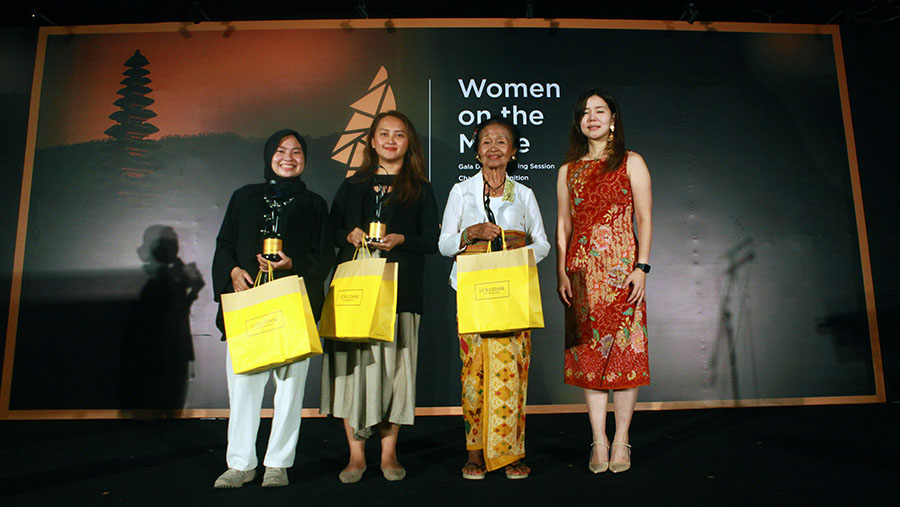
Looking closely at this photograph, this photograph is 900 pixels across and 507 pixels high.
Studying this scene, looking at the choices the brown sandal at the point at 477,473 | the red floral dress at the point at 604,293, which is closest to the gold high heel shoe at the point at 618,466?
the red floral dress at the point at 604,293

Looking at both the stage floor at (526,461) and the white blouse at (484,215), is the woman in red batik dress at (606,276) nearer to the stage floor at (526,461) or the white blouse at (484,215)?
the white blouse at (484,215)

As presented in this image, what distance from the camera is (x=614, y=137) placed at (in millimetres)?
2650

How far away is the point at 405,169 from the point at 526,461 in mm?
1516

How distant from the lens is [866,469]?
2.43m

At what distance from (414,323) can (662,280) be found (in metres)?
2.38

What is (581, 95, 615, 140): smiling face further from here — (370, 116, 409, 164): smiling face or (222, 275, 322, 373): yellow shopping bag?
(222, 275, 322, 373): yellow shopping bag

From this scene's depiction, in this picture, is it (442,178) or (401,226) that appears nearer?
(401,226)

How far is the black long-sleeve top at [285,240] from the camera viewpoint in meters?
2.47

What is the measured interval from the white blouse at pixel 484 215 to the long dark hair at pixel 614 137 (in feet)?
1.13

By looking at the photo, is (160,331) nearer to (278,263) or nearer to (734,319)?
(278,263)

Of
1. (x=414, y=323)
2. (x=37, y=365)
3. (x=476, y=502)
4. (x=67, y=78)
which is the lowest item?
(x=476, y=502)

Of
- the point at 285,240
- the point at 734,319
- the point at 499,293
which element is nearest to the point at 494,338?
the point at 499,293

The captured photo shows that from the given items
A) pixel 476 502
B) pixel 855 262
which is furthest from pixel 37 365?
pixel 855 262

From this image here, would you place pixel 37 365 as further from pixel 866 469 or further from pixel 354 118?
pixel 866 469
